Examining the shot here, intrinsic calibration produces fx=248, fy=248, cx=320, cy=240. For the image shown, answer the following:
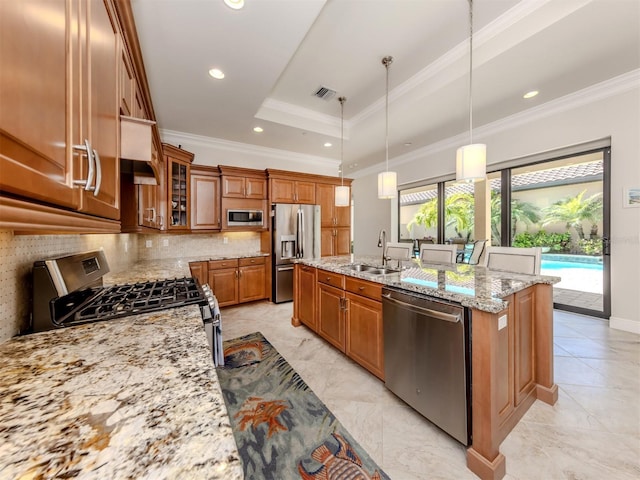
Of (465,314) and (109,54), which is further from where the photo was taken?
(465,314)

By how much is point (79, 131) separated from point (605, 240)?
4929 mm

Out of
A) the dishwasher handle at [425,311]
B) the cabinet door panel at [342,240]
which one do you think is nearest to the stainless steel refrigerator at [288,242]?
the cabinet door panel at [342,240]

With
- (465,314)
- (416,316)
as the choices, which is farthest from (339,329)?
(465,314)

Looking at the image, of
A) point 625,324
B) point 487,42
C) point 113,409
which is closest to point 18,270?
point 113,409

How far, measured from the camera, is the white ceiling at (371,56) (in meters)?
1.93

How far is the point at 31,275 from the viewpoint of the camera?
1.10m

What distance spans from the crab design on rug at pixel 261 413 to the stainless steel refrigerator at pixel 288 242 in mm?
2451

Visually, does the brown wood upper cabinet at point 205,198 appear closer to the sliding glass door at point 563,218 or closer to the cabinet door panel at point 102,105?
the cabinet door panel at point 102,105

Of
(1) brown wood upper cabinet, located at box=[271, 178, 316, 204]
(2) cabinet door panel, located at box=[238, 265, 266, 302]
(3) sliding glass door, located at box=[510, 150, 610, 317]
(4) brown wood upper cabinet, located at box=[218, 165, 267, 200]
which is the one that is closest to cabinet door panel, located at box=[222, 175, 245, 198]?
(4) brown wood upper cabinet, located at box=[218, 165, 267, 200]

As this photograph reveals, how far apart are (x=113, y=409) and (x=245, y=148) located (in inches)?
181

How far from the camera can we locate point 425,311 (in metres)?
1.53

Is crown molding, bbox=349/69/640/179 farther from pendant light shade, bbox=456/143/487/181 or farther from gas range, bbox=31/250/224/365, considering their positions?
gas range, bbox=31/250/224/365

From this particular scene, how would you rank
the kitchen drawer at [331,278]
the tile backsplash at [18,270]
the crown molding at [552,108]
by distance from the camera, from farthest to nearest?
the crown molding at [552,108] < the kitchen drawer at [331,278] < the tile backsplash at [18,270]

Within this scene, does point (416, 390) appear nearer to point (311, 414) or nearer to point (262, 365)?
point (311, 414)
